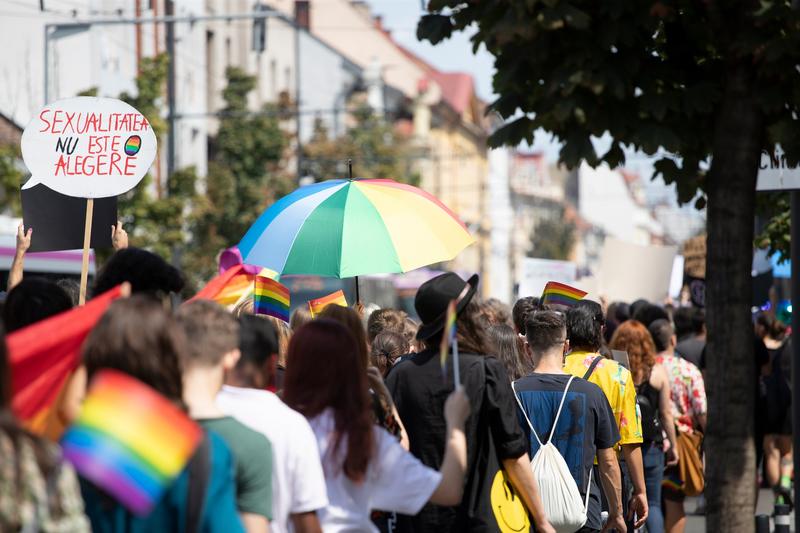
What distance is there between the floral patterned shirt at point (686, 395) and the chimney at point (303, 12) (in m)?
47.1

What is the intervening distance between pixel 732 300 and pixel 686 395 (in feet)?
17.9

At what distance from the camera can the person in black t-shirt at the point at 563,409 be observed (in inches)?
270

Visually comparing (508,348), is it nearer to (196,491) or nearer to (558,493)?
(558,493)

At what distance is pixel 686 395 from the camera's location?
10203 millimetres

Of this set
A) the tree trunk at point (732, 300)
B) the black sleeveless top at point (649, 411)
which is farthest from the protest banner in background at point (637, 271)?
the tree trunk at point (732, 300)

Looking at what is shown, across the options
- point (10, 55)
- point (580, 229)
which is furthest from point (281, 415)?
point (580, 229)

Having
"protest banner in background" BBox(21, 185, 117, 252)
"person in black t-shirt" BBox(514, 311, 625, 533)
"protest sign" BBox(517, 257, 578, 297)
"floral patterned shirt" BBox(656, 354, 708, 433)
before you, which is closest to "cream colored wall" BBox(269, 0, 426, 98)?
"protest sign" BBox(517, 257, 578, 297)

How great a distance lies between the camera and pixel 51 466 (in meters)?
3.00

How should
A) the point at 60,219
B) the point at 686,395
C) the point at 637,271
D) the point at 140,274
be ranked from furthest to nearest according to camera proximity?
the point at 637,271, the point at 686,395, the point at 60,219, the point at 140,274

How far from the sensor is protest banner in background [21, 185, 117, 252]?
305 inches

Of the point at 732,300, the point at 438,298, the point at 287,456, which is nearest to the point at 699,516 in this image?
the point at 438,298

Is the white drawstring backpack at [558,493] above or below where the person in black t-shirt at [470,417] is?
below

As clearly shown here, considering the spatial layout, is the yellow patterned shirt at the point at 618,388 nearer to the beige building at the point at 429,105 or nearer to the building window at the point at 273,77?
the building window at the point at 273,77

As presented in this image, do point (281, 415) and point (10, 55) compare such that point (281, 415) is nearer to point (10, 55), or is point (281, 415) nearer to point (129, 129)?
point (129, 129)
